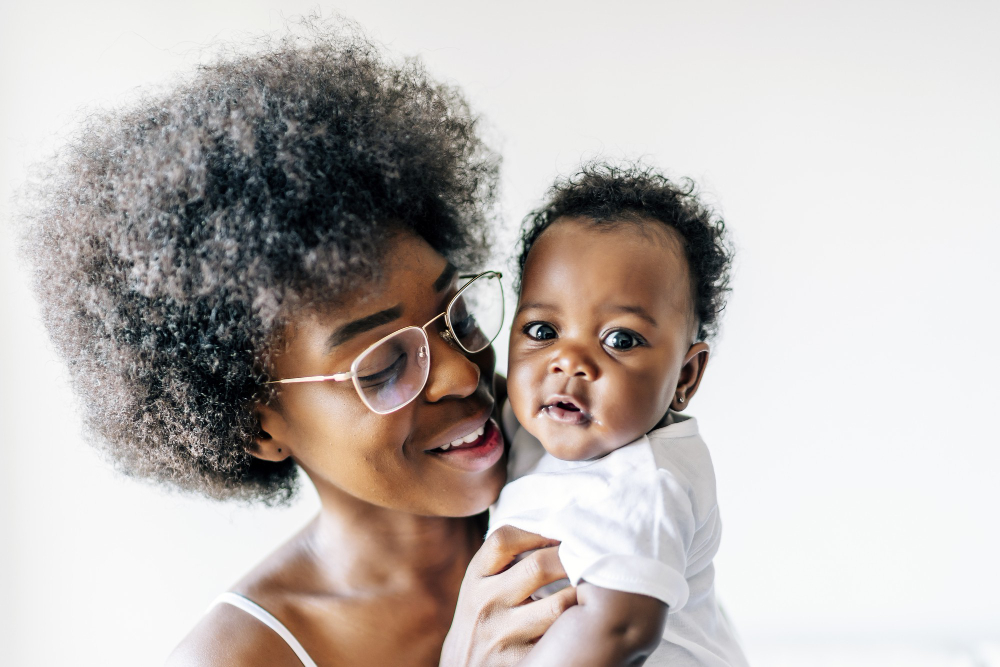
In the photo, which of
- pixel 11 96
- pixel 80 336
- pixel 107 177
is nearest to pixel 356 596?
pixel 80 336

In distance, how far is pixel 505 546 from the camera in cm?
153

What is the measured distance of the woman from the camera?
1.40 meters

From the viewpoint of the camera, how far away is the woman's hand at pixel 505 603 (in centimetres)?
140

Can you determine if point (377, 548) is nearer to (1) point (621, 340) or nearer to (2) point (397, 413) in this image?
(2) point (397, 413)

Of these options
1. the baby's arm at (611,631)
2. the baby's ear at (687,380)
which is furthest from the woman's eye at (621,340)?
the baby's arm at (611,631)

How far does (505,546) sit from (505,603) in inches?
4.2

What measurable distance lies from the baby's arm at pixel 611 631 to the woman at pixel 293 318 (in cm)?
9

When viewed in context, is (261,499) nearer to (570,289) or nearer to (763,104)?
(570,289)

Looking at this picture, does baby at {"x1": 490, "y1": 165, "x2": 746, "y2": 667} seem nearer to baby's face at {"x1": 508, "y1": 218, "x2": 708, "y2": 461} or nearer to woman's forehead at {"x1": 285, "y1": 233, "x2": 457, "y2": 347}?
baby's face at {"x1": 508, "y1": 218, "x2": 708, "y2": 461}

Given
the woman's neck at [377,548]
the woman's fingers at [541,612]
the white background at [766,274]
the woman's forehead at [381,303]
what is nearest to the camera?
the woman's fingers at [541,612]

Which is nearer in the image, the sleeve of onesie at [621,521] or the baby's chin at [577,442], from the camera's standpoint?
the sleeve of onesie at [621,521]

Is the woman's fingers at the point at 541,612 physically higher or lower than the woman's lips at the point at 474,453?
lower

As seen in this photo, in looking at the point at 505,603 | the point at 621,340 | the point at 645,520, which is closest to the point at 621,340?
the point at 621,340

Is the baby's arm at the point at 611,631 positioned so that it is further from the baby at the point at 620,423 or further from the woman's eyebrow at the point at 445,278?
the woman's eyebrow at the point at 445,278
